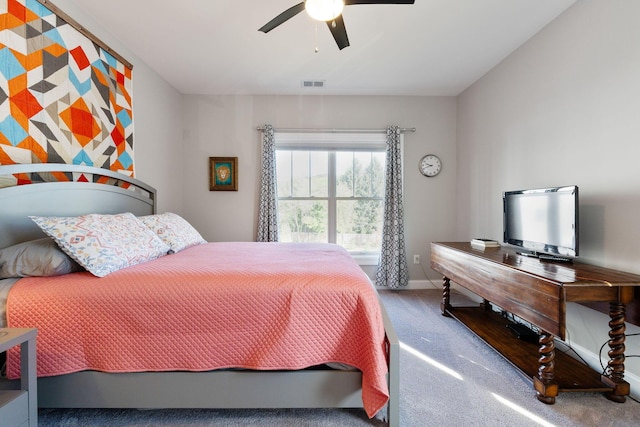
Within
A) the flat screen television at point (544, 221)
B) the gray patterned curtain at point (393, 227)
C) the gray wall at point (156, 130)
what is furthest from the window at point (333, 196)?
the flat screen television at point (544, 221)

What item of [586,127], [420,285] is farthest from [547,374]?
[420,285]

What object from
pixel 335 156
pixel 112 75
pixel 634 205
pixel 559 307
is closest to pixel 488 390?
pixel 559 307

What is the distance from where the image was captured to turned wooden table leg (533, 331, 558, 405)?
154 centimetres

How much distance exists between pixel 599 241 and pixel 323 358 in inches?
77.9

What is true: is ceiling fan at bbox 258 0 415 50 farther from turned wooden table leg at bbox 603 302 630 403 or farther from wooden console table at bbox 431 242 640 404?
turned wooden table leg at bbox 603 302 630 403

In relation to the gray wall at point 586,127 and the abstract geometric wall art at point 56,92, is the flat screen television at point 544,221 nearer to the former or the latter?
the gray wall at point 586,127

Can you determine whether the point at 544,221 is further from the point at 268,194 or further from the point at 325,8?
the point at 268,194

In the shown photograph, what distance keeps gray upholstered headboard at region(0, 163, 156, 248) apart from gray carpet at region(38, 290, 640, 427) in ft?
3.33

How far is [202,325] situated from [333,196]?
8.75 ft

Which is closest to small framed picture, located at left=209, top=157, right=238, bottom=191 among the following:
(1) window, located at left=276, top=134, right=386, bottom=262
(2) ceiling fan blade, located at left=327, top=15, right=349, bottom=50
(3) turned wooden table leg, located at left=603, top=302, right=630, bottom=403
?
(1) window, located at left=276, top=134, right=386, bottom=262

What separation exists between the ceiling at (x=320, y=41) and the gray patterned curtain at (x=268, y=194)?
659mm

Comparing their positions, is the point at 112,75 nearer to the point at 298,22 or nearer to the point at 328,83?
the point at 298,22

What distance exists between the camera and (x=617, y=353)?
1503 mm

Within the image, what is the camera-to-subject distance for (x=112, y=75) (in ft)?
7.66
